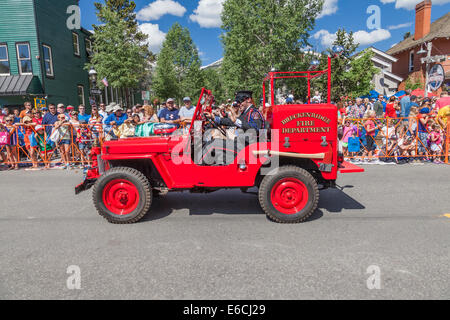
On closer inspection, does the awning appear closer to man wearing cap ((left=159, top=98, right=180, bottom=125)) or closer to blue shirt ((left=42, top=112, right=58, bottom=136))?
blue shirt ((left=42, top=112, right=58, bottom=136))

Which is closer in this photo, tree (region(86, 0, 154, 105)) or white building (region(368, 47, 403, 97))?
tree (region(86, 0, 154, 105))

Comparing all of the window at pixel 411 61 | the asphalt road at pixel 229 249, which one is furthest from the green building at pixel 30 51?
the window at pixel 411 61

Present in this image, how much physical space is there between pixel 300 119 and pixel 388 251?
1.81m

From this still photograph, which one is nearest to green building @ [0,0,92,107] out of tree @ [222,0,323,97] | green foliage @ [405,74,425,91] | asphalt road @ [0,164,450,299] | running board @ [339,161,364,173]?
tree @ [222,0,323,97]

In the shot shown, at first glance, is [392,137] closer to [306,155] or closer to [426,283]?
[306,155]

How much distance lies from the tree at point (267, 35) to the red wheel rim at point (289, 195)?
55.7 feet

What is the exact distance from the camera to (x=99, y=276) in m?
2.79

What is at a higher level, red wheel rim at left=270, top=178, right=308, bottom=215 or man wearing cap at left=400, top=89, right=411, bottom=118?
man wearing cap at left=400, top=89, right=411, bottom=118

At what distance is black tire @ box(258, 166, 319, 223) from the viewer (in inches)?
155

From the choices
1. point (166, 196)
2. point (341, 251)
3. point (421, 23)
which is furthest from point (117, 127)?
point (421, 23)

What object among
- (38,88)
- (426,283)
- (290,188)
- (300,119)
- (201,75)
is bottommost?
(426,283)

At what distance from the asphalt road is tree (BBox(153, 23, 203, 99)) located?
1203 inches

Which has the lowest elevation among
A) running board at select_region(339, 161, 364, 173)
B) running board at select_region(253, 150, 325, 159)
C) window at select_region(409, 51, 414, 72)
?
running board at select_region(339, 161, 364, 173)

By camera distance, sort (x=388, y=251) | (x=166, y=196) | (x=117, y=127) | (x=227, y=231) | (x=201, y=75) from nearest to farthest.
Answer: (x=388, y=251)
(x=227, y=231)
(x=166, y=196)
(x=117, y=127)
(x=201, y=75)
